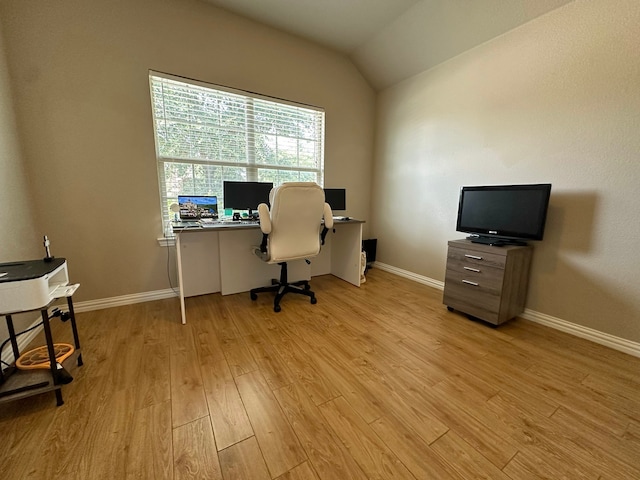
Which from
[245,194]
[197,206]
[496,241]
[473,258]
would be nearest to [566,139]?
[496,241]

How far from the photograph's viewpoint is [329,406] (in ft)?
4.39

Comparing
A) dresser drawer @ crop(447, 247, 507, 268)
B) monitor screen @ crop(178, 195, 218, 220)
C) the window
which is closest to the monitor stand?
dresser drawer @ crop(447, 247, 507, 268)

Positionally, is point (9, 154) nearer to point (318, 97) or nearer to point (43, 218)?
point (43, 218)

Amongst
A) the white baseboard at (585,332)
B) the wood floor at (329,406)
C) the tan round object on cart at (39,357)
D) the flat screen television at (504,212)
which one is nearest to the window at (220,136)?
the tan round object on cart at (39,357)

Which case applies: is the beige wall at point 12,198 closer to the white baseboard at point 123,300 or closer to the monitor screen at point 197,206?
the white baseboard at point 123,300

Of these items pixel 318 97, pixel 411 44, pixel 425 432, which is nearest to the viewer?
pixel 425 432

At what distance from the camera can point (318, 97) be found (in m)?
3.30

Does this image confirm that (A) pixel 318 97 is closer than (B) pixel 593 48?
No

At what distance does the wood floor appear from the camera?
3.43ft

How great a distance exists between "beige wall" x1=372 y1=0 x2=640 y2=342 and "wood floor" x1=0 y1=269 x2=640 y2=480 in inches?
20.4

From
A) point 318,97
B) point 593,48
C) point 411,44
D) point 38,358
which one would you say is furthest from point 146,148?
point 593,48

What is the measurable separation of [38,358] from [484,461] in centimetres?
241

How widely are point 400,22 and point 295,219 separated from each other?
8.07 feet

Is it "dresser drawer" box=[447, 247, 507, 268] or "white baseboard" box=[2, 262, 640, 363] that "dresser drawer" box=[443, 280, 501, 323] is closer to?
"dresser drawer" box=[447, 247, 507, 268]
